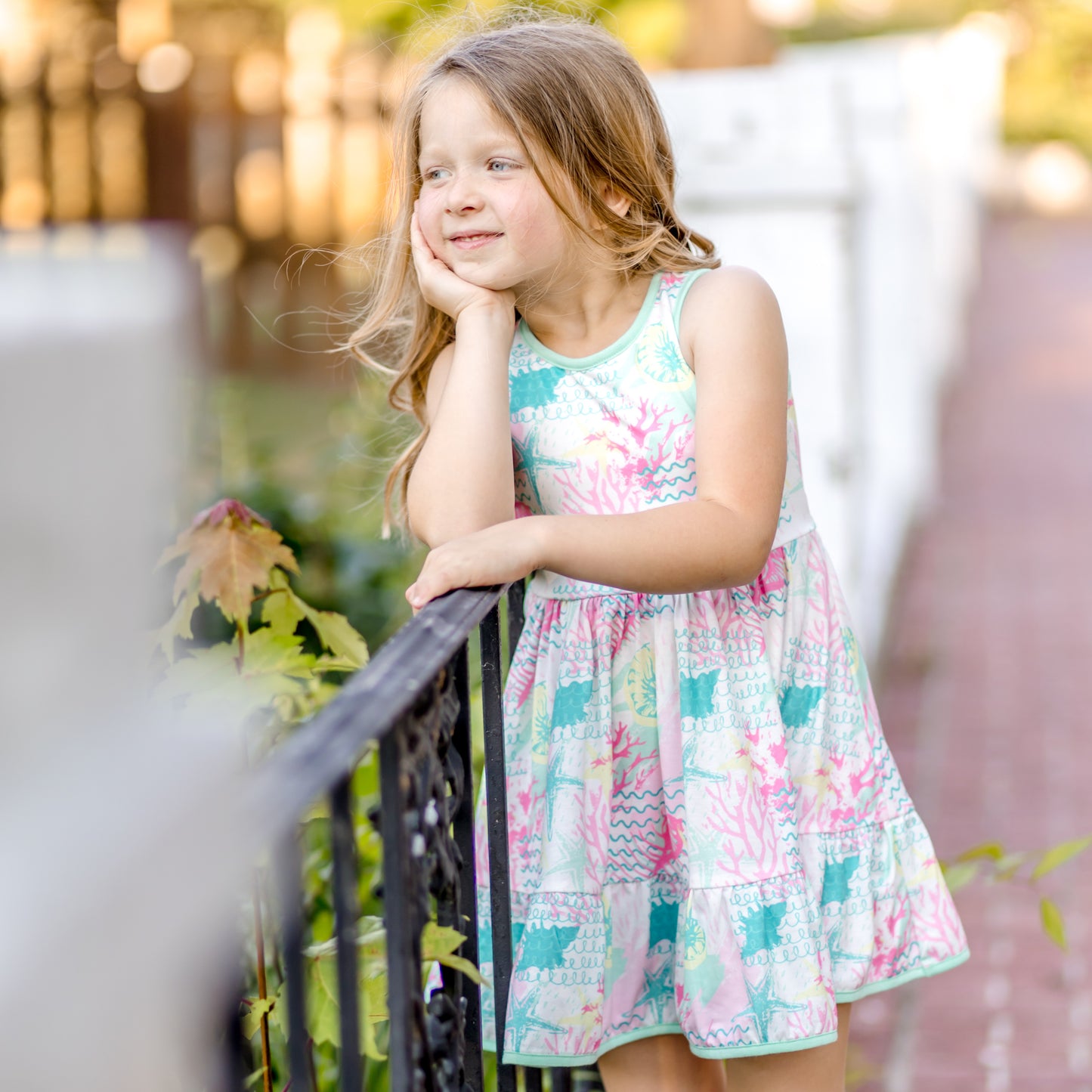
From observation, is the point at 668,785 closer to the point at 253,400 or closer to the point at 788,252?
the point at 788,252

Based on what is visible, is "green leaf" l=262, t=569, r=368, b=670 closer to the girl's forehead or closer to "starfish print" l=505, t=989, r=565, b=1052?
"starfish print" l=505, t=989, r=565, b=1052

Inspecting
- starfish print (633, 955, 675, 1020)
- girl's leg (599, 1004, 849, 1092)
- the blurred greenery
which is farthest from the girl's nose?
the blurred greenery

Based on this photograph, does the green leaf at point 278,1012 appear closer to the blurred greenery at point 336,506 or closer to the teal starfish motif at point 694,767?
the teal starfish motif at point 694,767

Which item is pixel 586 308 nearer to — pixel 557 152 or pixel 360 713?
pixel 557 152

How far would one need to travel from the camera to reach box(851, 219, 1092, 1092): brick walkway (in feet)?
9.96

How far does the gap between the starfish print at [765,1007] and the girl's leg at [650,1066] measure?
0.73ft

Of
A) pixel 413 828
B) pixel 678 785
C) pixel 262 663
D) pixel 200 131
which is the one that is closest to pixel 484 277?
pixel 262 663

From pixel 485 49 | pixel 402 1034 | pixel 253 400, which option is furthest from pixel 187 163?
pixel 402 1034

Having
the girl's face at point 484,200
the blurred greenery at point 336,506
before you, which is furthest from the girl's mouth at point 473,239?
the blurred greenery at point 336,506

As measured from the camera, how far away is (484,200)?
1.65m

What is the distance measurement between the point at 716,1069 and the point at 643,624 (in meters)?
0.64

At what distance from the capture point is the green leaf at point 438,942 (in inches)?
52.4

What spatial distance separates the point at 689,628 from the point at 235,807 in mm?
1099

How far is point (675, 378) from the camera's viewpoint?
66.3 inches
